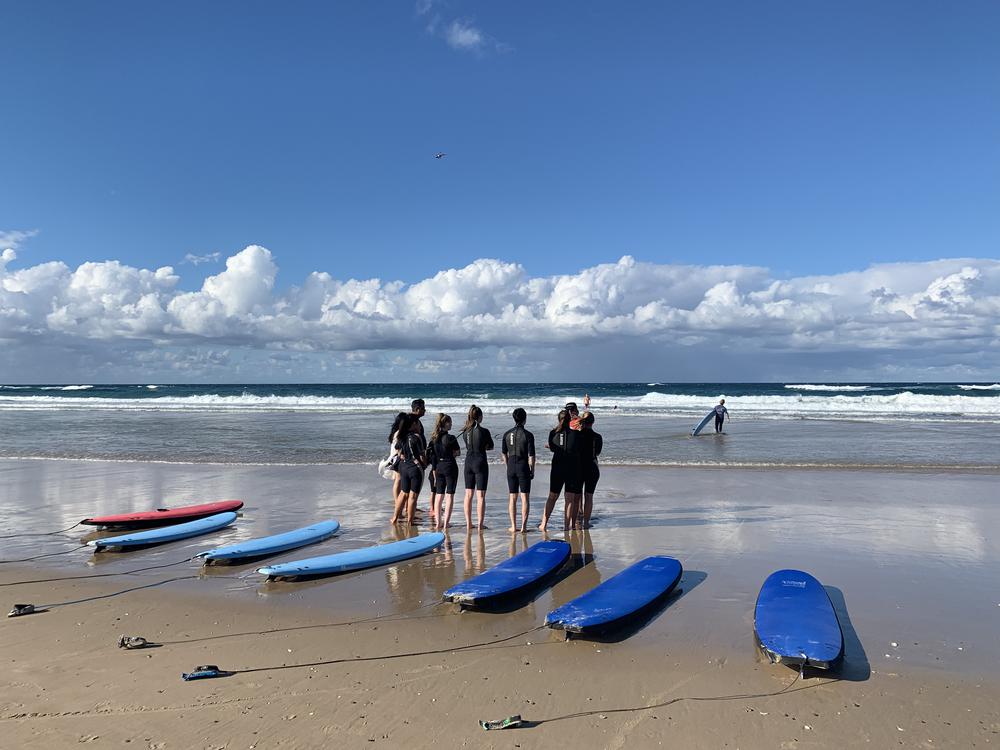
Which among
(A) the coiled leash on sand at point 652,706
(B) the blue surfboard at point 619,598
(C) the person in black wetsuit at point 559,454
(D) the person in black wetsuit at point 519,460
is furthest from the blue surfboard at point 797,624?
(D) the person in black wetsuit at point 519,460

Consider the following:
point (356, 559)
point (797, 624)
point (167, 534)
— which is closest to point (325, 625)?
point (356, 559)

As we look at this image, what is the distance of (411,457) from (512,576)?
10.6 ft

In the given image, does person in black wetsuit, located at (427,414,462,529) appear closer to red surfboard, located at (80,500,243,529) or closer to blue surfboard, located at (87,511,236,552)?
blue surfboard, located at (87,511,236,552)

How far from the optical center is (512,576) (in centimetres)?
626

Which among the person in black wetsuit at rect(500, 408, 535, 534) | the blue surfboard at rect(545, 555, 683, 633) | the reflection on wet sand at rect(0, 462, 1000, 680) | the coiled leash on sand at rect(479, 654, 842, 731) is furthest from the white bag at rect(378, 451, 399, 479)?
the coiled leash on sand at rect(479, 654, 842, 731)

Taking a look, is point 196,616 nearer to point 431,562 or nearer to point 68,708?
point 68,708

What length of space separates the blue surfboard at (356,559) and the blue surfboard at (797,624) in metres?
3.82

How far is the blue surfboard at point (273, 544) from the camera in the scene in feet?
24.4

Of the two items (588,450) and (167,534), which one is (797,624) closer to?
(588,450)

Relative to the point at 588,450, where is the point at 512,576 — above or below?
below

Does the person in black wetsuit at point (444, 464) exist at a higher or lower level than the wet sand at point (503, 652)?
higher

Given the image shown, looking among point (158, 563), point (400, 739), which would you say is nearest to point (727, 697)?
point (400, 739)

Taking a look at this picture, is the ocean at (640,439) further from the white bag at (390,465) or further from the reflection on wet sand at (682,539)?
the white bag at (390,465)

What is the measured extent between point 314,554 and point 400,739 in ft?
14.8
